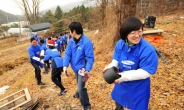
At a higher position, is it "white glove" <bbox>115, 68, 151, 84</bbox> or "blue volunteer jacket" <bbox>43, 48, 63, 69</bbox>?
"white glove" <bbox>115, 68, 151, 84</bbox>

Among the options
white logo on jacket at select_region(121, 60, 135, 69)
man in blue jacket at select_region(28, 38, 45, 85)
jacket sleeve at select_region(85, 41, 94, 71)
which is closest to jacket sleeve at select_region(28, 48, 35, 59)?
man in blue jacket at select_region(28, 38, 45, 85)

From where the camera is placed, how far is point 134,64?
1.99m

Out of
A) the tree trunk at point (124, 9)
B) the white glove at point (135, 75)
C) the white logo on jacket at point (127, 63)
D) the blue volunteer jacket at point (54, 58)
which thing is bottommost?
the blue volunteer jacket at point (54, 58)

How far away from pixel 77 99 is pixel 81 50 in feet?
6.41

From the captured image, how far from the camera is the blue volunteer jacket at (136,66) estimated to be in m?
1.86

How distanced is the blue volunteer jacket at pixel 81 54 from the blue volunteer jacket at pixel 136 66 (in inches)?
38.6

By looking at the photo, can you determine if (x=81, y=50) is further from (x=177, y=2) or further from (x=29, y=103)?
(x=177, y=2)

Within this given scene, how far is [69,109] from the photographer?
161 inches

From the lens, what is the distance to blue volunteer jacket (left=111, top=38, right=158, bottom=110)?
6.11ft

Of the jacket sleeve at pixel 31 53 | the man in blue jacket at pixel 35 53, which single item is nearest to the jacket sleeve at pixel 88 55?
the man in blue jacket at pixel 35 53

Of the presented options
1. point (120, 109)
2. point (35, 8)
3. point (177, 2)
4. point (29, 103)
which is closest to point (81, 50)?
point (120, 109)

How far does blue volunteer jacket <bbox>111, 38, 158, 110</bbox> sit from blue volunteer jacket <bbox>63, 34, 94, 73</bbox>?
980 mm

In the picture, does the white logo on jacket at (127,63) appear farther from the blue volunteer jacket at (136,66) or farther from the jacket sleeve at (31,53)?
the jacket sleeve at (31,53)

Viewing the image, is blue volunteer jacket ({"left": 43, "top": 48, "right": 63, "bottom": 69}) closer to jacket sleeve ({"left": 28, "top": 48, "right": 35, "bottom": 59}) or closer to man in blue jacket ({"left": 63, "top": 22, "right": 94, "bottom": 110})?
man in blue jacket ({"left": 63, "top": 22, "right": 94, "bottom": 110})
